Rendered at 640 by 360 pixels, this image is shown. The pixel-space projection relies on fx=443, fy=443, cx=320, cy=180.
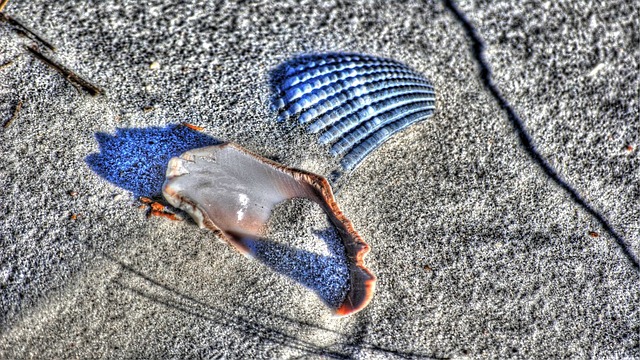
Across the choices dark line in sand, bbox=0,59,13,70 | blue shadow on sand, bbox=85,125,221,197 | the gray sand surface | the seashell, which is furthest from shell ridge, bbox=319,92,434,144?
dark line in sand, bbox=0,59,13,70

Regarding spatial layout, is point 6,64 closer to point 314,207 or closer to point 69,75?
point 69,75

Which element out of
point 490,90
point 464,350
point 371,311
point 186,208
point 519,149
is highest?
point 490,90

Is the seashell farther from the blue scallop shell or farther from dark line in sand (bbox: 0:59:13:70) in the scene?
dark line in sand (bbox: 0:59:13:70)

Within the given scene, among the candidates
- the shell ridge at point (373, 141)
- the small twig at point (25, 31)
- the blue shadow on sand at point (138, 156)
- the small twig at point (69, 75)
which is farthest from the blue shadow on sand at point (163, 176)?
the small twig at point (25, 31)

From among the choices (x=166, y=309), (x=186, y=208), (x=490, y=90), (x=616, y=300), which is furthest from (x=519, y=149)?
(x=166, y=309)

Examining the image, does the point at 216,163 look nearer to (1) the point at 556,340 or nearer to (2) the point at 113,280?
(2) the point at 113,280

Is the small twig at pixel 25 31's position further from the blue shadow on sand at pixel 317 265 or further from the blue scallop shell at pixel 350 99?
the blue shadow on sand at pixel 317 265
